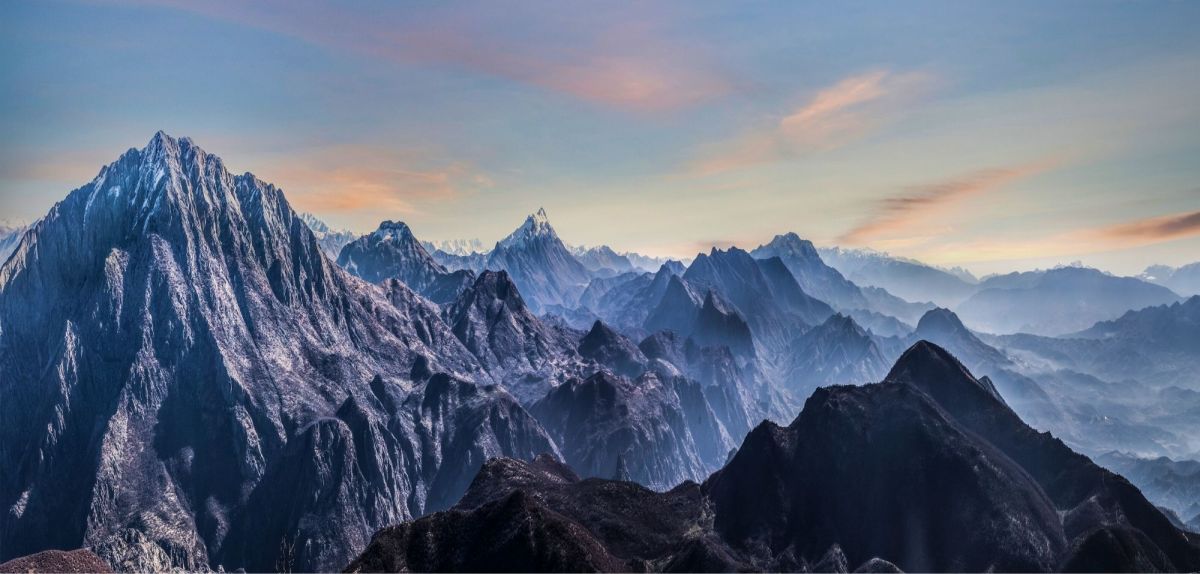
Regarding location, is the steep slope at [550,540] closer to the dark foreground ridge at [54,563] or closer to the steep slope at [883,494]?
the steep slope at [883,494]

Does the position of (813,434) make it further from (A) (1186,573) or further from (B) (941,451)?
(A) (1186,573)

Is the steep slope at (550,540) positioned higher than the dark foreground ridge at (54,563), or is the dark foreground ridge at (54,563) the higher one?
the dark foreground ridge at (54,563)

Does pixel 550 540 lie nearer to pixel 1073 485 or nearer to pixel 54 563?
pixel 54 563

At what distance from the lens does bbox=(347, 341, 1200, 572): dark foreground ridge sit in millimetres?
107250

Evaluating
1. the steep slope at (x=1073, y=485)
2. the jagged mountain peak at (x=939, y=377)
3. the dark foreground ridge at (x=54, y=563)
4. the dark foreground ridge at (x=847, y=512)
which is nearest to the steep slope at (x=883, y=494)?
the dark foreground ridge at (x=847, y=512)

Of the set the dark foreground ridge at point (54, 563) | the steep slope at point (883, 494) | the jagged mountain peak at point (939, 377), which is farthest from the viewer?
the jagged mountain peak at point (939, 377)

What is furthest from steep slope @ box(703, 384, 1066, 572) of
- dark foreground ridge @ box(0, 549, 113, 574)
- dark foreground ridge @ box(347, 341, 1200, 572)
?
dark foreground ridge @ box(0, 549, 113, 574)

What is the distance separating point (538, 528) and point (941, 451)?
9448 centimetres

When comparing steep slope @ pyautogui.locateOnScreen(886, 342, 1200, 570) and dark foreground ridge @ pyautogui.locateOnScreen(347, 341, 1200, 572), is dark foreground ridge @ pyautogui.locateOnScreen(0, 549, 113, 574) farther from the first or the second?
steep slope @ pyautogui.locateOnScreen(886, 342, 1200, 570)

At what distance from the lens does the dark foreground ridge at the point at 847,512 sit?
107m

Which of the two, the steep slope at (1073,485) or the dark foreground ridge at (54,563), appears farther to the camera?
the steep slope at (1073,485)

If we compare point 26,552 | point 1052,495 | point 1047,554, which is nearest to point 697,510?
point 1047,554

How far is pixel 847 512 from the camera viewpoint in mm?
145250

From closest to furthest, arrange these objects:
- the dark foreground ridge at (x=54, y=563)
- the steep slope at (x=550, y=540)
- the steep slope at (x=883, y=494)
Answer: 1. the steep slope at (x=550, y=540)
2. the dark foreground ridge at (x=54, y=563)
3. the steep slope at (x=883, y=494)
